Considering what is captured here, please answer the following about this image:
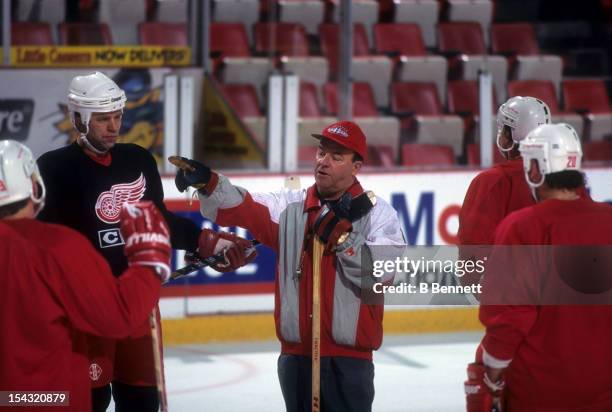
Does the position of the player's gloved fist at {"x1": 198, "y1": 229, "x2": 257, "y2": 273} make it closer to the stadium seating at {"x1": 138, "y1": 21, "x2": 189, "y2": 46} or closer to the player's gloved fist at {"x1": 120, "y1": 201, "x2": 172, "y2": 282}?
the player's gloved fist at {"x1": 120, "y1": 201, "x2": 172, "y2": 282}

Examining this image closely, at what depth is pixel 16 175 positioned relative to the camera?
2990mm

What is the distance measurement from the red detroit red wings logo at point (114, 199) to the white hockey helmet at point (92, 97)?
21 centimetres

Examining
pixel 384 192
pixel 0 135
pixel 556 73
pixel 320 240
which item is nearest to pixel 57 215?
pixel 320 240

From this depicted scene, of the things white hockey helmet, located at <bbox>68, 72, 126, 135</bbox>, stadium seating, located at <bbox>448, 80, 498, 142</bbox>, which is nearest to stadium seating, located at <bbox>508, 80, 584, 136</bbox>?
stadium seating, located at <bbox>448, 80, 498, 142</bbox>

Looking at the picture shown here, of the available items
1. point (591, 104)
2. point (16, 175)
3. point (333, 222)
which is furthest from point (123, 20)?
→ point (16, 175)

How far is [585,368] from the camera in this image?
3.22 metres

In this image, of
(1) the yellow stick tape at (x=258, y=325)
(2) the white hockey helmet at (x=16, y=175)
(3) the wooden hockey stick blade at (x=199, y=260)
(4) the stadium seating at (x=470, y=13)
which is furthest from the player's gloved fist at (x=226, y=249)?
(4) the stadium seating at (x=470, y=13)

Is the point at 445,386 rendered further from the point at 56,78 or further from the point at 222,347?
the point at 56,78

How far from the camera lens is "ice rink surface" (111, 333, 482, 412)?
18.6ft

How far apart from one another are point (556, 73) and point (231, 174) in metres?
2.65

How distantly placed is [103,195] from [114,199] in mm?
37

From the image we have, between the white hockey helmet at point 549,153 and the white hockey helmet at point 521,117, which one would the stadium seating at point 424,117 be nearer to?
the white hockey helmet at point 521,117

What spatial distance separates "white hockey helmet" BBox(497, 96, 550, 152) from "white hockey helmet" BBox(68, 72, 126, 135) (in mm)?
1271

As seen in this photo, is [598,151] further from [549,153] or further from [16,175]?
[16,175]
